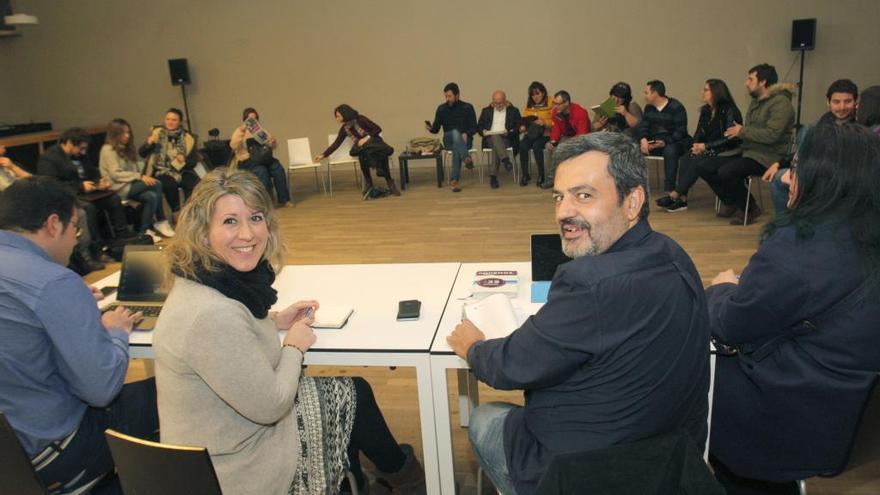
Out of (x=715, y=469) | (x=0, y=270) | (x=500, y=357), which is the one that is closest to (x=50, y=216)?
(x=0, y=270)

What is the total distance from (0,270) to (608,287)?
1.60 metres

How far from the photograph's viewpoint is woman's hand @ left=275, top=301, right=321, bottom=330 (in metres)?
2.24

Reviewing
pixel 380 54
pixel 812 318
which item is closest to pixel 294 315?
pixel 812 318

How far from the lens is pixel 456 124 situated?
845 cm

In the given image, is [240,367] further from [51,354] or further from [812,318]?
[812,318]

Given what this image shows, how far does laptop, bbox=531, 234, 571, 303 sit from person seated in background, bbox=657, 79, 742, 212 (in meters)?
4.02

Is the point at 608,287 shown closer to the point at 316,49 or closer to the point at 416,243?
the point at 416,243

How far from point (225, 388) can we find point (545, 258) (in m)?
1.28

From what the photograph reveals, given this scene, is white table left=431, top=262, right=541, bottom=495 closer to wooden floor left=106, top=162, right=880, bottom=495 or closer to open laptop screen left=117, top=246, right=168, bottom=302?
wooden floor left=106, top=162, right=880, bottom=495

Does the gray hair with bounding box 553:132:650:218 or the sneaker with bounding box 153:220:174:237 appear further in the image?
the sneaker with bounding box 153:220:174:237

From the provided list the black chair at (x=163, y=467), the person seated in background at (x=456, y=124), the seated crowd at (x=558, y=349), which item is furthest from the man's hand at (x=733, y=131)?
the black chair at (x=163, y=467)

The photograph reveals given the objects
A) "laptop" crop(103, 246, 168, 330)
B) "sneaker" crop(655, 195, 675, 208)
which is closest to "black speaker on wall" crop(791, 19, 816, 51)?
"sneaker" crop(655, 195, 675, 208)

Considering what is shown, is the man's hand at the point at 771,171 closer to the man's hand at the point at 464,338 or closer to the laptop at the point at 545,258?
the laptop at the point at 545,258

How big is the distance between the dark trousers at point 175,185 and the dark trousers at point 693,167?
511 cm
